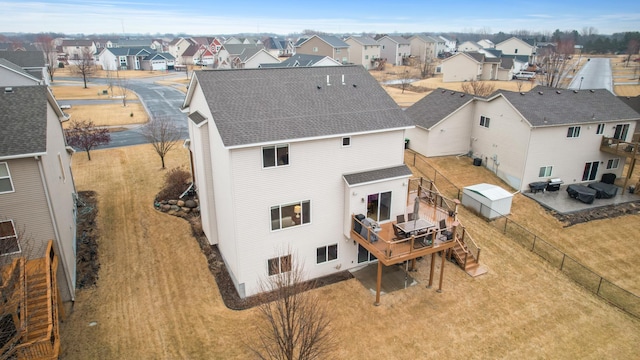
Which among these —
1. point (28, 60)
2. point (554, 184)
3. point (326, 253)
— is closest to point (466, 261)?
point (326, 253)

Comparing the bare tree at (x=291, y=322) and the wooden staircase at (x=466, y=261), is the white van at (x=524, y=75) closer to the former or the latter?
the wooden staircase at (x=466, y=261)

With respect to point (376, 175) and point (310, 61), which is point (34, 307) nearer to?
point (376, 175)

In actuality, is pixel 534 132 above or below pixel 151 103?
above

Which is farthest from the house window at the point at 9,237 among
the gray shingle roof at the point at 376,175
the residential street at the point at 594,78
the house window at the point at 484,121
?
the residential street at the point at 594,78

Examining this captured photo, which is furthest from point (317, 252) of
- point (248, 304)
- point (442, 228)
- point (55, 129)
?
point (55, 129)

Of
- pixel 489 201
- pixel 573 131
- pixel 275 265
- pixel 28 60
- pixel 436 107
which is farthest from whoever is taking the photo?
pixel 28 60

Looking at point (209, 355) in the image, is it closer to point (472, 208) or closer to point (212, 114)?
point (212, 114)

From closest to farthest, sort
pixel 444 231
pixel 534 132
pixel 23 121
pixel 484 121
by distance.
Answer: pixel 23 121 → pixel 444 231 → pixel 534 132 → pixel 484 121

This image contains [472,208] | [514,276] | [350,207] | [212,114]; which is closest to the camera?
[212,114]
